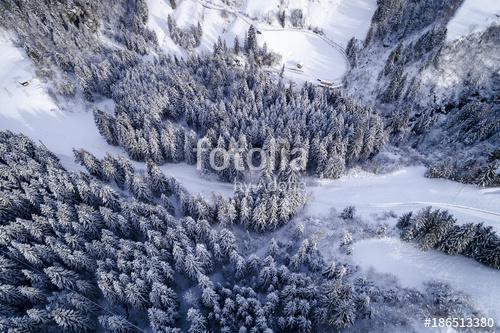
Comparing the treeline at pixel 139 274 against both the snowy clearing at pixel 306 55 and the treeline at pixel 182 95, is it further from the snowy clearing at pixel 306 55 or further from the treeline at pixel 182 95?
the snowy clearing at pixel 306 55

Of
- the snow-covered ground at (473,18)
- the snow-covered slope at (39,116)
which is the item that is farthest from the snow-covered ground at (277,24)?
the snow-covered slope at (39,116)

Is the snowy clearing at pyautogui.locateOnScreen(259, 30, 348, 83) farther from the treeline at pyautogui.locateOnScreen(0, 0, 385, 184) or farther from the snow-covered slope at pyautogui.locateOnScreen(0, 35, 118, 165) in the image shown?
the snow-covered slope at pyautogui.locateOnScreen(0, 35, 118, 165)

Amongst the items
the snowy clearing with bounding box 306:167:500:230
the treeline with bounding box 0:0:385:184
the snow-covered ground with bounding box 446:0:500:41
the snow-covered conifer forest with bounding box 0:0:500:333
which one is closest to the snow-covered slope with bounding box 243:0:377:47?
the snow-covered conifer forest with bounding box 0:0:500:333

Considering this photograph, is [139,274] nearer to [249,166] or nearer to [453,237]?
[249,166]

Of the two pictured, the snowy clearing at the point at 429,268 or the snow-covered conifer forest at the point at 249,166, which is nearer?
the snowy clearing at the point at 429,268

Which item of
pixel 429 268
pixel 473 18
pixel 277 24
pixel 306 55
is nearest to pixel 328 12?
pixel 277 24

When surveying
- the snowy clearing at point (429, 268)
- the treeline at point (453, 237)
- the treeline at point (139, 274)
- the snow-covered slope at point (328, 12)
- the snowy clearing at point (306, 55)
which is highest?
the snow-covered slope at point (328, 12)

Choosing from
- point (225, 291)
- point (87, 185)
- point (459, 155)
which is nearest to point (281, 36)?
point (459, 155)
